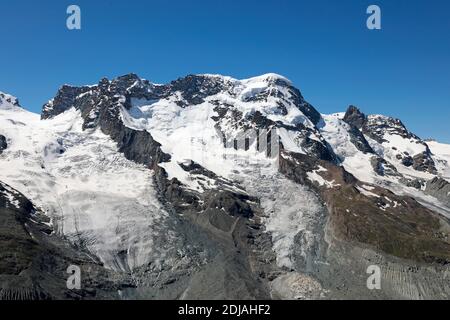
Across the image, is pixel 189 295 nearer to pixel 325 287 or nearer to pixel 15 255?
pixel 325 287
